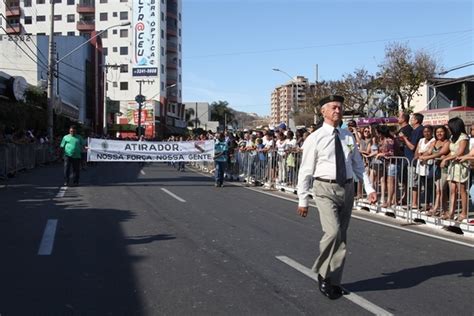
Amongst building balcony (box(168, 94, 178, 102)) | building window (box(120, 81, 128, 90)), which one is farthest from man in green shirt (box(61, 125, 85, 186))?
building balcony (box(168, 94, 178, 102))

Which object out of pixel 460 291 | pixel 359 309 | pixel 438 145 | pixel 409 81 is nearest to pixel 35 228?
pixel 359 309

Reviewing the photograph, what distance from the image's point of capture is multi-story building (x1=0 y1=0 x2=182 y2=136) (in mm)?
78125

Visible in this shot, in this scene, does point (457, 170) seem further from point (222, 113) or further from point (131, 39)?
point (222, 113)

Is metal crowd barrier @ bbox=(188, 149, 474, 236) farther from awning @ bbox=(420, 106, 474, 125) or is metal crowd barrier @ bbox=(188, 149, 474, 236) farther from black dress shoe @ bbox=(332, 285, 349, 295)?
awning @ bbox=(420, 106, 474, 125)

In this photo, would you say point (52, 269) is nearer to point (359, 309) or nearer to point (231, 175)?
point (359, 309)

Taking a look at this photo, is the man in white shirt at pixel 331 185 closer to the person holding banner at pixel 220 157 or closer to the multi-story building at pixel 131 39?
the person holding banner at pixel 220 157

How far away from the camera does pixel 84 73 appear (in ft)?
206

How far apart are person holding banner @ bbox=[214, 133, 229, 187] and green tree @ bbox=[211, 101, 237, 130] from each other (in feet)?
341

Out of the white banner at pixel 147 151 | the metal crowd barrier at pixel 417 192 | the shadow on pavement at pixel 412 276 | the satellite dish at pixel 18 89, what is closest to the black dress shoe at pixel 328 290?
the shadow on pavement at pixel 412 276

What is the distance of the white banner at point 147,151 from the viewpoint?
19047mm

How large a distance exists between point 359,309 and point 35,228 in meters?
5.88

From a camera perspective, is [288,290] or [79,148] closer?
[288,290]

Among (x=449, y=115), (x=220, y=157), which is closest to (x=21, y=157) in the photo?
(x=220, y=157)

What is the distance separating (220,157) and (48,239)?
9997 mm
